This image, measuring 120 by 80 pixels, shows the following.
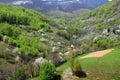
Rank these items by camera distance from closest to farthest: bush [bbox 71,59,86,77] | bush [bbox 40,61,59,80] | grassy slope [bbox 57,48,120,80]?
bush [bbox 40,61,59,80], grassy slope [bbox 57,48,120,80], bush [bbox 71,59,86,77]

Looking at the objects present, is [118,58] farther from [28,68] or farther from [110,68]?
[28,68]

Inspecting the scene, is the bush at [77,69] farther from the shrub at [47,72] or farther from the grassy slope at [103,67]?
the shrub at [47,72]

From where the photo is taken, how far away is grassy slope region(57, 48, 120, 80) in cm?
11345

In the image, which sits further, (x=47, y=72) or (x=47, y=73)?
(x=47, y=72)

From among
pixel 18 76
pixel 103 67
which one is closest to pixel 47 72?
pixel 103 67

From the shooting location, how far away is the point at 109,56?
12975cm

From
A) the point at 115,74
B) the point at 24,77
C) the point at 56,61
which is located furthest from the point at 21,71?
the point at 115,74

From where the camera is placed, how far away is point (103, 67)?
12100cm

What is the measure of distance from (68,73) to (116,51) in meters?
26.9

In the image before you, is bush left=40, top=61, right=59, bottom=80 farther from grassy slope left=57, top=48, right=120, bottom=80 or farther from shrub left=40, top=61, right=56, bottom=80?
grassy slope left=57, top=48, right=120, bottom=80

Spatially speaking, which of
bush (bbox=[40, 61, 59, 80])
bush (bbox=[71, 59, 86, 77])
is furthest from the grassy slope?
bush (bbox=[40, 61, 59, 80])

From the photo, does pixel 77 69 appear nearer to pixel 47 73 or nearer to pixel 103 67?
pixel 103 67

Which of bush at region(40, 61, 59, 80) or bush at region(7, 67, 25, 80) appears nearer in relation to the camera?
bush at region(40, 61, 59, 80)

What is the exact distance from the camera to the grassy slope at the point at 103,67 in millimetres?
113450
